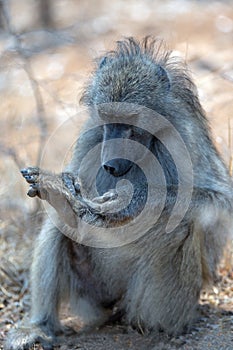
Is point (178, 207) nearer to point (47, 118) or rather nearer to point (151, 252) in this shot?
point (151, 252)

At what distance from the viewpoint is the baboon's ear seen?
448 centimetres

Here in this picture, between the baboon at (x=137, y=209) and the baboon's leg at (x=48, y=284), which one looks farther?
the baboon's leg at (x=48, y=284)

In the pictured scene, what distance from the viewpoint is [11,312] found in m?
5.11

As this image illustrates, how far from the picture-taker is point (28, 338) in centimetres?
452

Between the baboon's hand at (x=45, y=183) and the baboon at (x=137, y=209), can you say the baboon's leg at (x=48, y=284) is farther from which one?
the baboon's hand at (x=45, y=183)

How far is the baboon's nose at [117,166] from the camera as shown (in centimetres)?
414

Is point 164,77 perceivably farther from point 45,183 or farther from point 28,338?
point 28,338

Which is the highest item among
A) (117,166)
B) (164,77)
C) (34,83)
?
(34,83)

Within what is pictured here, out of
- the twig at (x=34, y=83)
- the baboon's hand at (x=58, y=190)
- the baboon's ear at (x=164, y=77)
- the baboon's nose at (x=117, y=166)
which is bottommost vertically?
the baboon's hand at (x=58, y=190)

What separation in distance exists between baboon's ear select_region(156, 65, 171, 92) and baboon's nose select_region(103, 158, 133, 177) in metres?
0.57

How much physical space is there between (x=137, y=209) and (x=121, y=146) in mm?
383

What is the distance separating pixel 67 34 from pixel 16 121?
1801 millimetres

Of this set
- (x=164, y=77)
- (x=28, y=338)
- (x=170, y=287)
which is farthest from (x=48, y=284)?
(x=164, y=77)

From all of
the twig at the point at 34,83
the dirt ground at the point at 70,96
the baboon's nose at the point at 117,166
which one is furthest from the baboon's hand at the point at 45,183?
the twig at the point at 34,83
